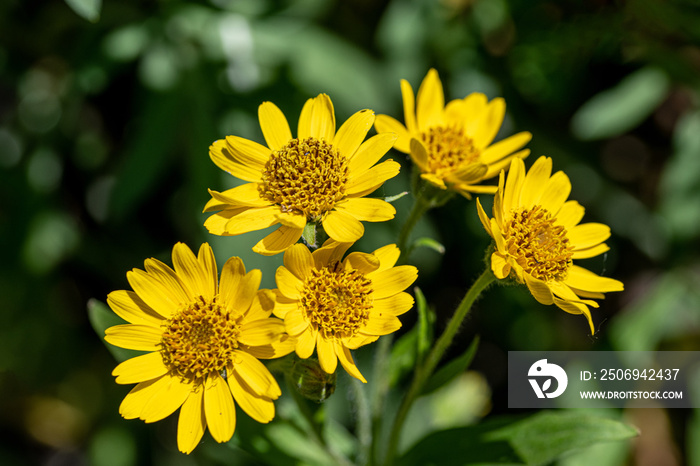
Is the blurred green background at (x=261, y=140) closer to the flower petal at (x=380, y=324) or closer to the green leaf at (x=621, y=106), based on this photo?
the green leaf at (x=621, y=106)

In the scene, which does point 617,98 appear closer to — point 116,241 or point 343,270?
point 343,270

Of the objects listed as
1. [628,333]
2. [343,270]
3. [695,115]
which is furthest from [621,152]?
[343,270]

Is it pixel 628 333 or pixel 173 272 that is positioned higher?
pixel 628 333

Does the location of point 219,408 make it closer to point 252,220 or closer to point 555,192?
point 252,220

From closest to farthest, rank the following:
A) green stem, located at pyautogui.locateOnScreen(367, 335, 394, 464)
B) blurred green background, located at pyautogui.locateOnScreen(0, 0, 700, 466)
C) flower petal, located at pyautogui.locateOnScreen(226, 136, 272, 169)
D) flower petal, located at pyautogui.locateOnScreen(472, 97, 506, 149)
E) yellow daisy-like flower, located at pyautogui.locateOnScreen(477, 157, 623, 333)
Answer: yellow daisy-like flower, located at pyautogui.locateOnScreen(477, 157, 623, 333) < flower petal, located at pyautogui.locateOnScreen(226, 136, 272, 169) < green stem, located at pyautogui.locateOnScreen(367, 335, 394, 464) < flower petal, located at pyautogui.locateOnScreen(472, 97, 506, 149) < blurred green background, located at pyautogui.locateOnScreen(0, 0, 700, 466)

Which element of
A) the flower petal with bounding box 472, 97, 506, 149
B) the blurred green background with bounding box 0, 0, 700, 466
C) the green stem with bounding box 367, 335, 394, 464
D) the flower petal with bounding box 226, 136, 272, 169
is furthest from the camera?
the blurred green background with bounding box 0, 0, 700, 466

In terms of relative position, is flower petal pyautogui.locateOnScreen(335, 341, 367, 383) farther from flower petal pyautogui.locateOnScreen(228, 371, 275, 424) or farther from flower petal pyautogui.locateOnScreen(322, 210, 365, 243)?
flower petal pyautogui.locateOnScreen(322, 210, 365, 243)

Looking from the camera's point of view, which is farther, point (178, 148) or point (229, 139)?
point (178, 148)

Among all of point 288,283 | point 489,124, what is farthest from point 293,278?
point 489,124

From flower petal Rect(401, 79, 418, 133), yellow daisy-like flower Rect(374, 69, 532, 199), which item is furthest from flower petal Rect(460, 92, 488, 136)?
flower petal Rect(401, 79, 418, 133)
